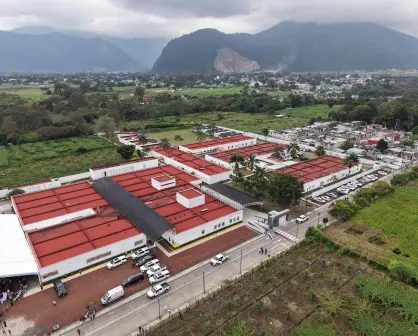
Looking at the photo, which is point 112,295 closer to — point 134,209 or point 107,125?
point 134,209

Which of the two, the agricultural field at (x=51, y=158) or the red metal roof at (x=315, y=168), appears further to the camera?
the agricultural field at (x=51, y=158)

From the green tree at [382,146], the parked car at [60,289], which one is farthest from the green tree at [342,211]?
the green tree at [382,146]

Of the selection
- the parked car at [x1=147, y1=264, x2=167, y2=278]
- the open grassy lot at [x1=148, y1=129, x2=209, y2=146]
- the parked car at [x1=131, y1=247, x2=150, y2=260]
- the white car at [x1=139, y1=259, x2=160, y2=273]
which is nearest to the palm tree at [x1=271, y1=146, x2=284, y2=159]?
the open grassy lot at [x1=148, y1=129, x2=209, y2=146]

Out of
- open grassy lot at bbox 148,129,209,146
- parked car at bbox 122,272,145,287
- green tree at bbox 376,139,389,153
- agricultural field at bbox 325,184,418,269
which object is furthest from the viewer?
open grassy lot at bbox 148,129,209,146

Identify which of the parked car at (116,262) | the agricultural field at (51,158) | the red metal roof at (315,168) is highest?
the red metal roof at (315,168)

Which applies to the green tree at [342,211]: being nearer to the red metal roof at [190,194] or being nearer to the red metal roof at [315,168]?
the red metal roof at [315,168]

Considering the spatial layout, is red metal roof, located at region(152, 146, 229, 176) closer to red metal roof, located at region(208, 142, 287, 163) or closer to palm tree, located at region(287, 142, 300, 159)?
red metal roof, located at region(208, 142, 287, 163)
